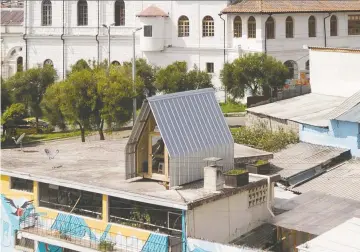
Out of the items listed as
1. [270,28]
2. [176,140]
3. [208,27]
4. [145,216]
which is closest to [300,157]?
[176,140]

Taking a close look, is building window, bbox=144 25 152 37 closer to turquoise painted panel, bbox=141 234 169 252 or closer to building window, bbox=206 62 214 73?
building window, bbox=206 62 214 73

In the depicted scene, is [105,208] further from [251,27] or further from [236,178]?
[251,27]

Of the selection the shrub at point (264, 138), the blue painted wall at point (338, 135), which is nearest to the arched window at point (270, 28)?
the shrub at point (264, 138)

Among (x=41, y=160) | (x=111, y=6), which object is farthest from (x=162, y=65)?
(x=41, y=160)

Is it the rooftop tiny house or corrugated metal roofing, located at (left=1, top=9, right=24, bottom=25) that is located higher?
corrugated metal roofing, located at (left=1, top=9, right=24, bottom=25)

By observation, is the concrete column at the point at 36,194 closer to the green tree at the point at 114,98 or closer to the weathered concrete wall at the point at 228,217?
the weathered concrete wall at the point at 228,217

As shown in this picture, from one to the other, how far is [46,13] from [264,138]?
32.6 meters

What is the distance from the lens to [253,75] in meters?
47.7

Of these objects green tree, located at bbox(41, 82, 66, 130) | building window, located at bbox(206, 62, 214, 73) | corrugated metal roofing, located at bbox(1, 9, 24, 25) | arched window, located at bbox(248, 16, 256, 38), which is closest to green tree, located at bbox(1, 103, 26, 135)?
green tree, located at bbox(41, 82, 66, 130)

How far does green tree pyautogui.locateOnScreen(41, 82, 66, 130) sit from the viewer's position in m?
43.7

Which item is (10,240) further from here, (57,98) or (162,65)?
(162,65)

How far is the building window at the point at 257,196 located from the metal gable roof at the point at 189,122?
1.67m

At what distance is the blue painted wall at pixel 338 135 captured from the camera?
106 ft

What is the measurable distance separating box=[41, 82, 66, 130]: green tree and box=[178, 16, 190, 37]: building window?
15383 mm
